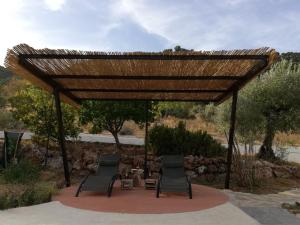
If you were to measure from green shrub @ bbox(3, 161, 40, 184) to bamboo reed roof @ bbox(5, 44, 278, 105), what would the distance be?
2.39 metres

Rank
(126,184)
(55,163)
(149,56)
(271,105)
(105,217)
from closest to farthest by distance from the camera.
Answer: (105,217) < (149,56) < (126,184) < (55,163) < (271,105)

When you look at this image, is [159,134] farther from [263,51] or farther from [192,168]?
[263,51]

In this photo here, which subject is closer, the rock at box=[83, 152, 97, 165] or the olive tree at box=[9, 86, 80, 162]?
the rock at box=[83, 152, 97, 165]

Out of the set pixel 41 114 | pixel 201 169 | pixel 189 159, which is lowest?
pixel 201 169

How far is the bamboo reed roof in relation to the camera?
969 cm

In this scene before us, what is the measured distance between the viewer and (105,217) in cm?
882

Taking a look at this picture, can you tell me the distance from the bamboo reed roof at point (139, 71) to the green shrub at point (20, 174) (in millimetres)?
2390

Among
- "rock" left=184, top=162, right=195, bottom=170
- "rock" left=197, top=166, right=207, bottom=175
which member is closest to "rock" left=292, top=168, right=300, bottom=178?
"rock" left=197, top=166, right=207, bottom=175

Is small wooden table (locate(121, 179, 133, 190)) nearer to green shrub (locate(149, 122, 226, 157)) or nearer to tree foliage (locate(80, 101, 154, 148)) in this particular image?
green shrub (locate(149, 122, 226, 157))

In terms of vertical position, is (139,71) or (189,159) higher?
(139,71)

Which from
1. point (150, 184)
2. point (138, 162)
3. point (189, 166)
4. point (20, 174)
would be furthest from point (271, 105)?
point (20, 174)

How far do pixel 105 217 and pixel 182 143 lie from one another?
7.88 m

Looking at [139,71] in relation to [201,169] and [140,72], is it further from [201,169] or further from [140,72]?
[201,169]

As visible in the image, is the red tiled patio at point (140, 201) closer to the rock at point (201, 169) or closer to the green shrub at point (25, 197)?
the green shrub at point (25, 197)
